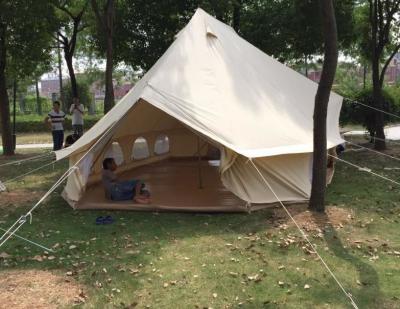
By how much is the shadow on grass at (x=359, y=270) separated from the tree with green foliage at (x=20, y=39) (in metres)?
9.52

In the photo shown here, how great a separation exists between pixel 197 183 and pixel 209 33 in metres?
2.59

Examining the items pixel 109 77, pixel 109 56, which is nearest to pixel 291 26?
pixel 109 56

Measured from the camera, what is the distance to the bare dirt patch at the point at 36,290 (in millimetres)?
4566

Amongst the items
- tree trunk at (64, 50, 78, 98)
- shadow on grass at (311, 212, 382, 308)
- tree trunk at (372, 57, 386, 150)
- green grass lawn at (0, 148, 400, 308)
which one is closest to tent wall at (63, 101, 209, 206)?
green grass lawn at (0, 148, 400, 308)

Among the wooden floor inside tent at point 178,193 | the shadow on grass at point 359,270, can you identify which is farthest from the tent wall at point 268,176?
the shadow on grass at point 359,270

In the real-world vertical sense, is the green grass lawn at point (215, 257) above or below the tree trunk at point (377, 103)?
below

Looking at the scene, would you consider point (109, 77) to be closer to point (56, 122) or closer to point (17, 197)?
point (56, 122)

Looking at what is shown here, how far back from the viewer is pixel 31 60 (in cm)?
1432

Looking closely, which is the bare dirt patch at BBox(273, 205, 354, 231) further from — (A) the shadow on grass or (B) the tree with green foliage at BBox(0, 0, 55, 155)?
(B) the tree with green foliage at BBox(0, 0, 55, 155)

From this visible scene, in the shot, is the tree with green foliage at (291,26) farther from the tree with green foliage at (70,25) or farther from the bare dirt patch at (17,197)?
the bare dirt patch at (17,197)

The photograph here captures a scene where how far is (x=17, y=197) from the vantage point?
8727 mm

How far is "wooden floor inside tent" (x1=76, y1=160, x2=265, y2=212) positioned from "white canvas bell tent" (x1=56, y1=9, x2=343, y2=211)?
0.6 inches

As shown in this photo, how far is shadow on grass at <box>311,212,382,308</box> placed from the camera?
14.8 feet

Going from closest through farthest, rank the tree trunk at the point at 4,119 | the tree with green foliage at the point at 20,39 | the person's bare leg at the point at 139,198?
the person's bare leg at the point at 139,198
the tree with green foliage at the point at 20,39
the tree trunk at the point at 4,119
